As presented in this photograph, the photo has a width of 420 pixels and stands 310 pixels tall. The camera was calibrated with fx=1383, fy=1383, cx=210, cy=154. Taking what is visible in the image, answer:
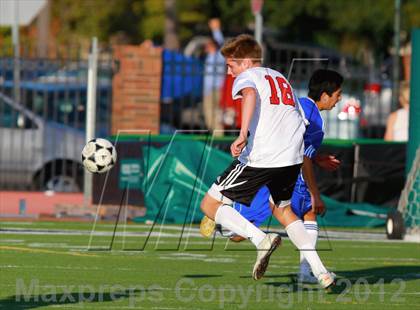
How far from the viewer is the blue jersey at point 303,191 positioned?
36.5 ft

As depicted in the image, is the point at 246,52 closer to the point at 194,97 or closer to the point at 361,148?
the point at 361,148

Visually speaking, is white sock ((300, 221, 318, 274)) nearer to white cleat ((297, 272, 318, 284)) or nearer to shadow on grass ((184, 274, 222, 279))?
white cleat ((297, 272, 318, 284))

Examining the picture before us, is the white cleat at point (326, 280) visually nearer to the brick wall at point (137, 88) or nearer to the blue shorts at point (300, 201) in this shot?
the blue shorts at point (300, 201)

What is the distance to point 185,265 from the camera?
12305 mm

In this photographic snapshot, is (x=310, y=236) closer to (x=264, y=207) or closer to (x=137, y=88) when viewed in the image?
(x=264, y=207)

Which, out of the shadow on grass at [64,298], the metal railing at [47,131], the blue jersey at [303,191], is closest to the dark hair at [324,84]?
the blue jersey at [303,191]

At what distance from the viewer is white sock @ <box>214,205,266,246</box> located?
10.5 meters

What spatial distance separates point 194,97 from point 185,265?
40.4 feet

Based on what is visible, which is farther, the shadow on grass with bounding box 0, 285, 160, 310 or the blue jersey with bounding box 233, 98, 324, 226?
the blue jersey with bounding box 233, 98, 324, 226

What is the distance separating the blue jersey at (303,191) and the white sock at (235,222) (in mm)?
651

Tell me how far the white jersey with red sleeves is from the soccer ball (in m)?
3.20

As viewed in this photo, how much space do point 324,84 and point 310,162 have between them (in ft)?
2.56

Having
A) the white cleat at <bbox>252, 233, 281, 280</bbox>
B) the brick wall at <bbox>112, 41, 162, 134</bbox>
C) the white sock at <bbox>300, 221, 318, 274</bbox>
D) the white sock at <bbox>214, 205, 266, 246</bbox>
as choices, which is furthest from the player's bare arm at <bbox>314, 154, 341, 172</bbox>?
the brick wall at <bbox>112, 41, 162, 134</bbox>

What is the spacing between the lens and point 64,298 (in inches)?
384
